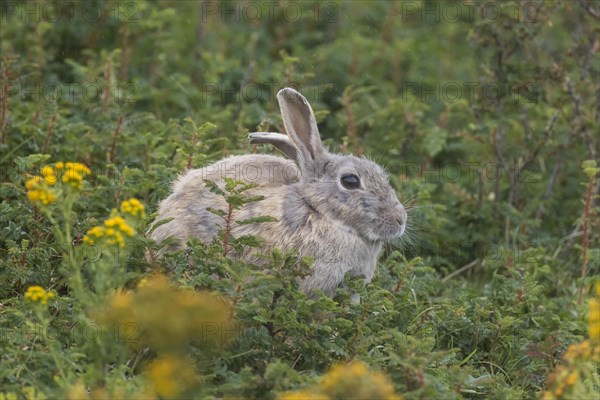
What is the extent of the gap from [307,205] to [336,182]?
27 centimetres

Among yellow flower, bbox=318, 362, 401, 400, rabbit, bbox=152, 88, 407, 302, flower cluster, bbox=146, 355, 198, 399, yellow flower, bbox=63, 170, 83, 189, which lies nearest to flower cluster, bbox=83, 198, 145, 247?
yellow flower, bbox=63, 170, 83, 189

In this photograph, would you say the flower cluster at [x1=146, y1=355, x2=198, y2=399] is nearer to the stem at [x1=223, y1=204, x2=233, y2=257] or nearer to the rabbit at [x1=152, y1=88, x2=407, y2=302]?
the stem at [x1=223, y1=204, x2=233, y2=257]

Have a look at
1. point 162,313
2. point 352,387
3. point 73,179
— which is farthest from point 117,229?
point 352,387

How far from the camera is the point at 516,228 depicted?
8359 millimetres

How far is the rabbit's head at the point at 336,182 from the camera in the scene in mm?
6719

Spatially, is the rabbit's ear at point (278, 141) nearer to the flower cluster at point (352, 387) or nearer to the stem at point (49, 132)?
the stem at point (49, 132)

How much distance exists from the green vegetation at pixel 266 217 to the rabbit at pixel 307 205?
0.23m

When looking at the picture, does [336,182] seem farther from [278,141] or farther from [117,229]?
[117,229]

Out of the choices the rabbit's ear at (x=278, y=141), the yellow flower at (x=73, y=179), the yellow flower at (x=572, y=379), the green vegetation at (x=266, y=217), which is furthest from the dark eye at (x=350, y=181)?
the yellow flower at (x=572, y=379)

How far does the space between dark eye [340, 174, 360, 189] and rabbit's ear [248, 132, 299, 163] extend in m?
0.34

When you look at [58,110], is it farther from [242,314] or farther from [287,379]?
[287,379]

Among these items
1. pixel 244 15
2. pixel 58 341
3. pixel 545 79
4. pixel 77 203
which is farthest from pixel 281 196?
pixel 244 15

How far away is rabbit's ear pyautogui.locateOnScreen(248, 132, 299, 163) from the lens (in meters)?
7.00

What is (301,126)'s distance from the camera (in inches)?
274
